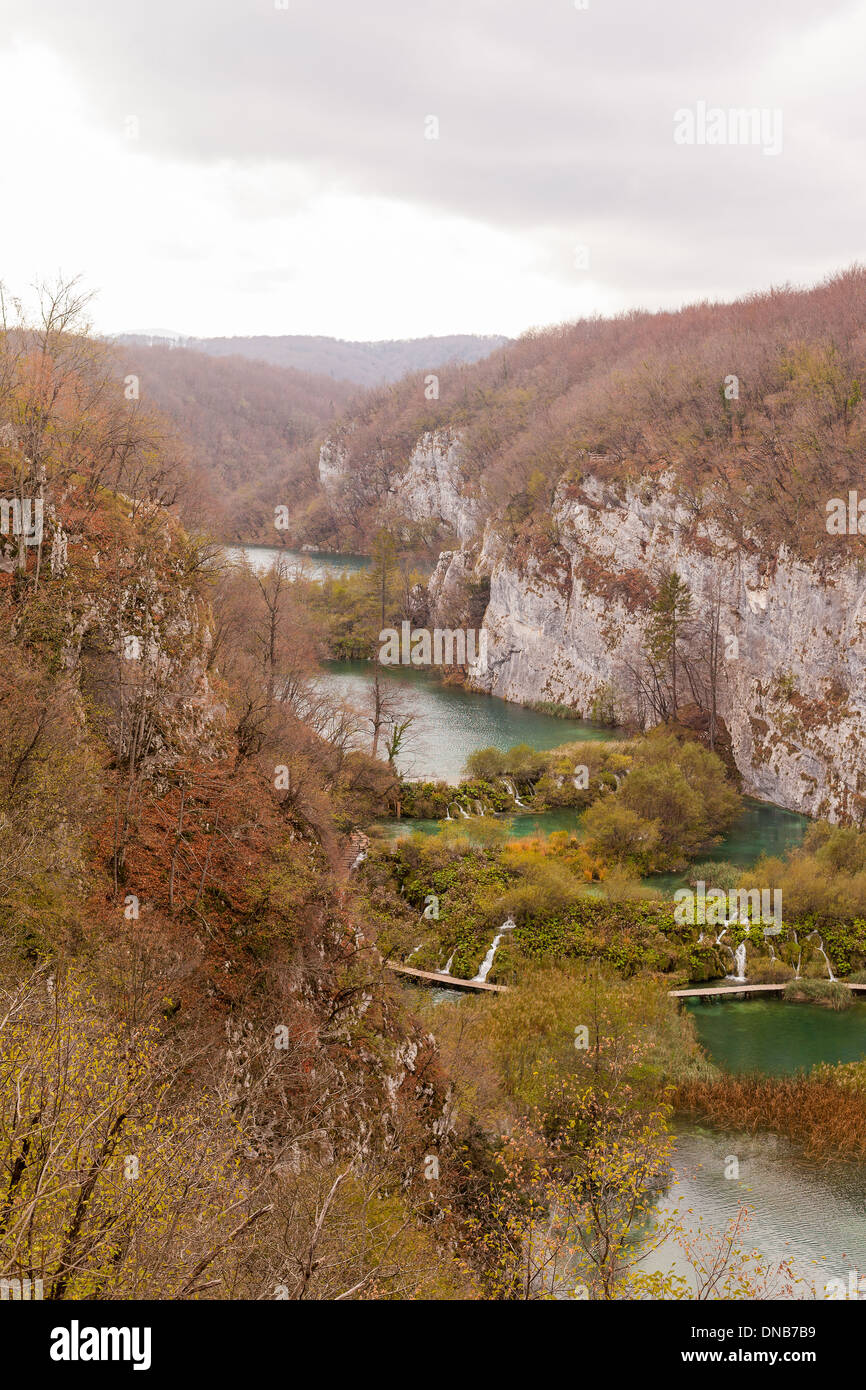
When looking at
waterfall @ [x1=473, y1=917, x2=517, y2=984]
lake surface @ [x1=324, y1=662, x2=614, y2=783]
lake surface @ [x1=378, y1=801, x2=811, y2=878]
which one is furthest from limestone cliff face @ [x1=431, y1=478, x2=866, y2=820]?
waterfall @ [x1=473, y1=917, x2=517, y2=984]

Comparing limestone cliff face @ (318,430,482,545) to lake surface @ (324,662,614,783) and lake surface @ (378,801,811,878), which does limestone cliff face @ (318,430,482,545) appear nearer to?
lake surface @ (324,662,614,783)

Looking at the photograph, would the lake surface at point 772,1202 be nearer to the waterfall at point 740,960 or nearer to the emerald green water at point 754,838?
the waterfall at point 740,960

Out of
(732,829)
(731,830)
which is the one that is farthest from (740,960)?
(732,829)

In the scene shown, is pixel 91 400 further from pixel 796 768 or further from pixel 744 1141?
pixel 796 768

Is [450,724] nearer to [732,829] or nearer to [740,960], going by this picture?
[732,829]

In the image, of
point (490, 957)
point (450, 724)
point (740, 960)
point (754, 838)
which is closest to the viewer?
point (490, 957)
